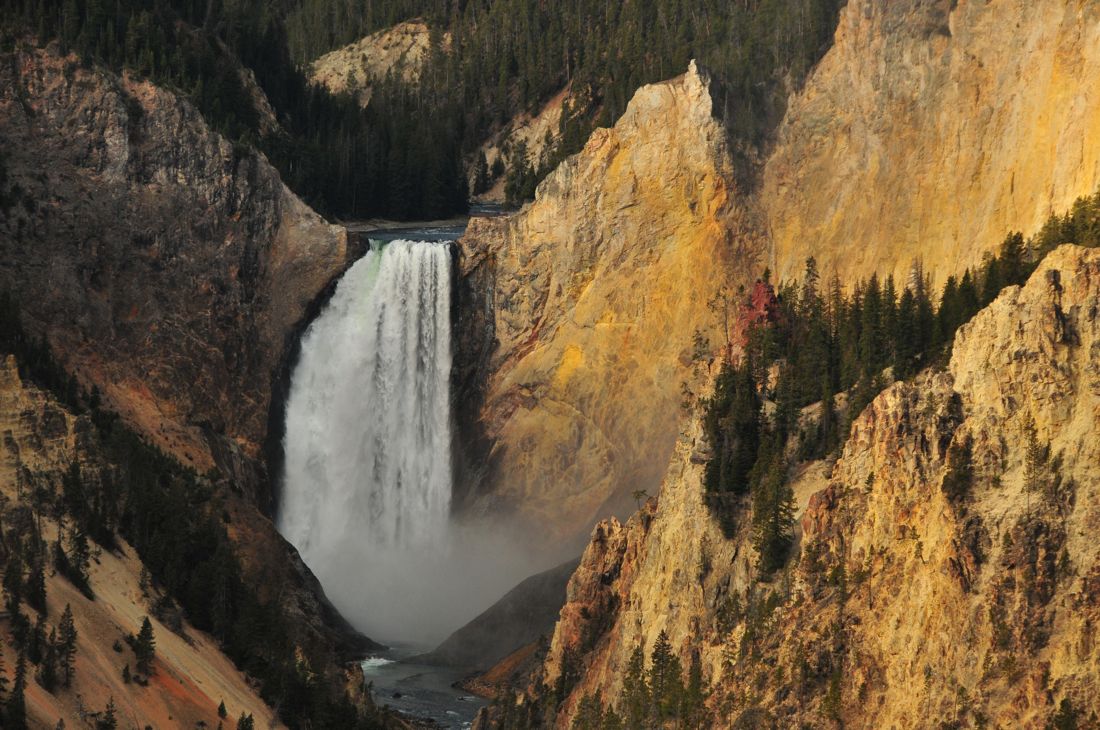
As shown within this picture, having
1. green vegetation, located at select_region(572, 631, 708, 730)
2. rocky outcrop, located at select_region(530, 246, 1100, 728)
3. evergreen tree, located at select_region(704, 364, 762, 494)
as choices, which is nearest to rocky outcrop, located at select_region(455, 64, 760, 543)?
evergreen tree, located at select_region(704, 364, 762, 494)

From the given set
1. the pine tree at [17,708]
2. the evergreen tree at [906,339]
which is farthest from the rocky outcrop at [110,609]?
the evergreen tree at [906,339]

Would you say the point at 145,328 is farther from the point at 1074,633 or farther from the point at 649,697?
the point at 1074,633

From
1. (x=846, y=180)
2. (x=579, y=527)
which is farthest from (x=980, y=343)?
(x=579, y=527)

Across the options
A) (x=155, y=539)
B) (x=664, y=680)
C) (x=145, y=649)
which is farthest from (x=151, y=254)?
(x=664, y=680)

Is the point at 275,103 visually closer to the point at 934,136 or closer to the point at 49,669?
the point at 934,136

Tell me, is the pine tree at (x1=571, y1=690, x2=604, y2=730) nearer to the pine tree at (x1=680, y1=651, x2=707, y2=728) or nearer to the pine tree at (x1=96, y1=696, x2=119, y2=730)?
the pine tree at (x1=680, y1=651, x2=707, y2=728)
